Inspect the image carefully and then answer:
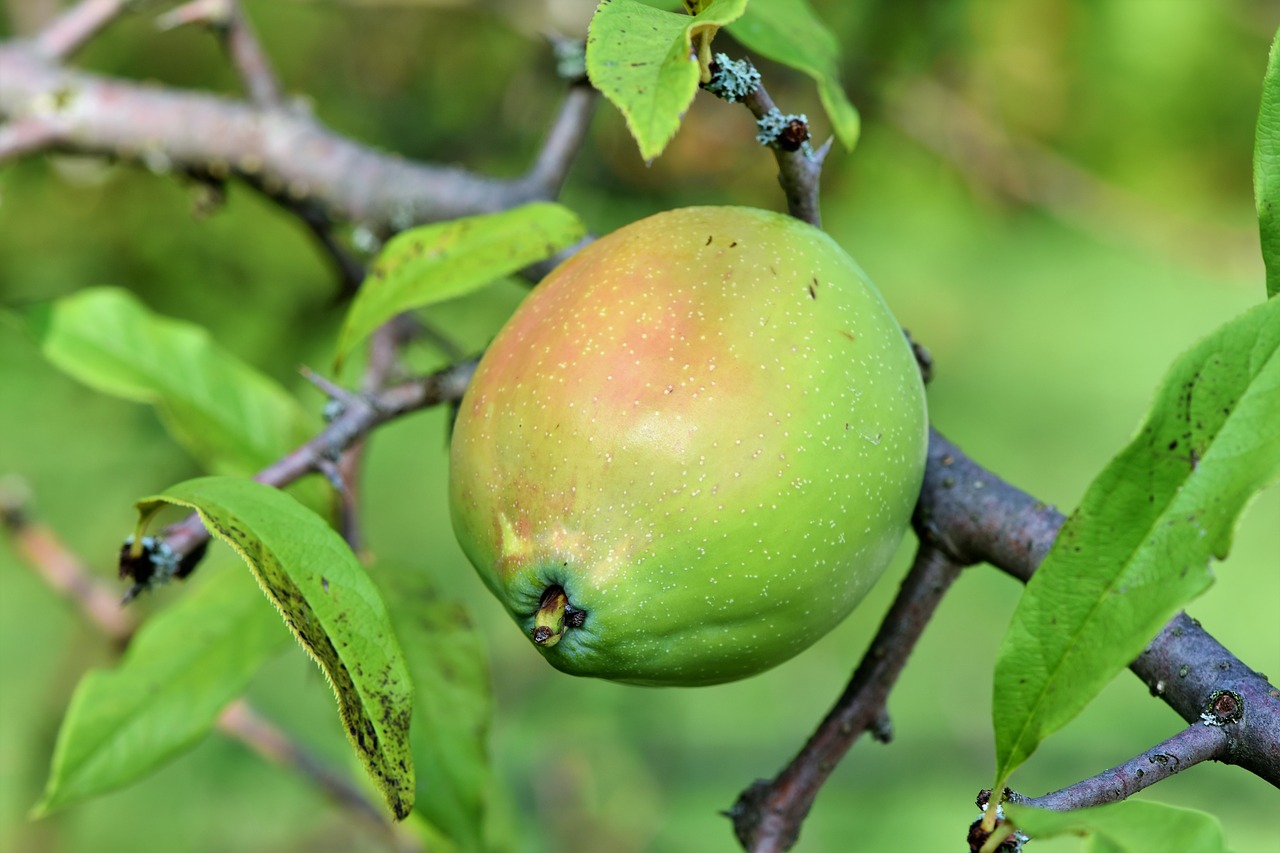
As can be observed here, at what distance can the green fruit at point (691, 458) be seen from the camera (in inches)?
16.9

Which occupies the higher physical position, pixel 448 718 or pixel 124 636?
pixel 448 718

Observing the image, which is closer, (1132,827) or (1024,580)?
(1132,827)

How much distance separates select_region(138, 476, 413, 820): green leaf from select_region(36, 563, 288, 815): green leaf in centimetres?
21

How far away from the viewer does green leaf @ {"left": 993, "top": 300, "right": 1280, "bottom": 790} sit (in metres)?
0.36

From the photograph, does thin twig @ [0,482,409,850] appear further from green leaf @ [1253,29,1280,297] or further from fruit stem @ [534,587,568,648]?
green leaf @ [1253,29,1280,297]

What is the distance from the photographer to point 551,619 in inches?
17.5

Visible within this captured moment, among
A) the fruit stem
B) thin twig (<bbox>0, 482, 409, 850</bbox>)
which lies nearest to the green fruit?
the fruit stem

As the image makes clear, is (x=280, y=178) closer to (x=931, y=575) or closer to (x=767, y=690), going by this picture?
(x=931, y=575)

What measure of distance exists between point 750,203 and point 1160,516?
1184 mm

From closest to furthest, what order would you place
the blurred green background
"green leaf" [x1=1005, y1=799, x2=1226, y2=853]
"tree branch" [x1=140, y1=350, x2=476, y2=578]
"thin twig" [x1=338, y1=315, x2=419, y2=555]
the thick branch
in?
"green leaf" [x1=1005, y1=799, x2=1226, y2=853] → the thick branch → "tree branch" [x1=140, y1=350, x2=476, y2=578] → "thin twig" [x1=338, y1=315, x2=419, y2=555] → the blurred green background

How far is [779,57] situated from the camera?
591 mm

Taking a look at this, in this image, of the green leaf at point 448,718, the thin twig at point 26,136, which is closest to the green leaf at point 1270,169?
the green leaf at point 448,718

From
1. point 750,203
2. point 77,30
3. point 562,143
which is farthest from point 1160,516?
point 750,203

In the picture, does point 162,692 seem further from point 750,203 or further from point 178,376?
point 750,203
